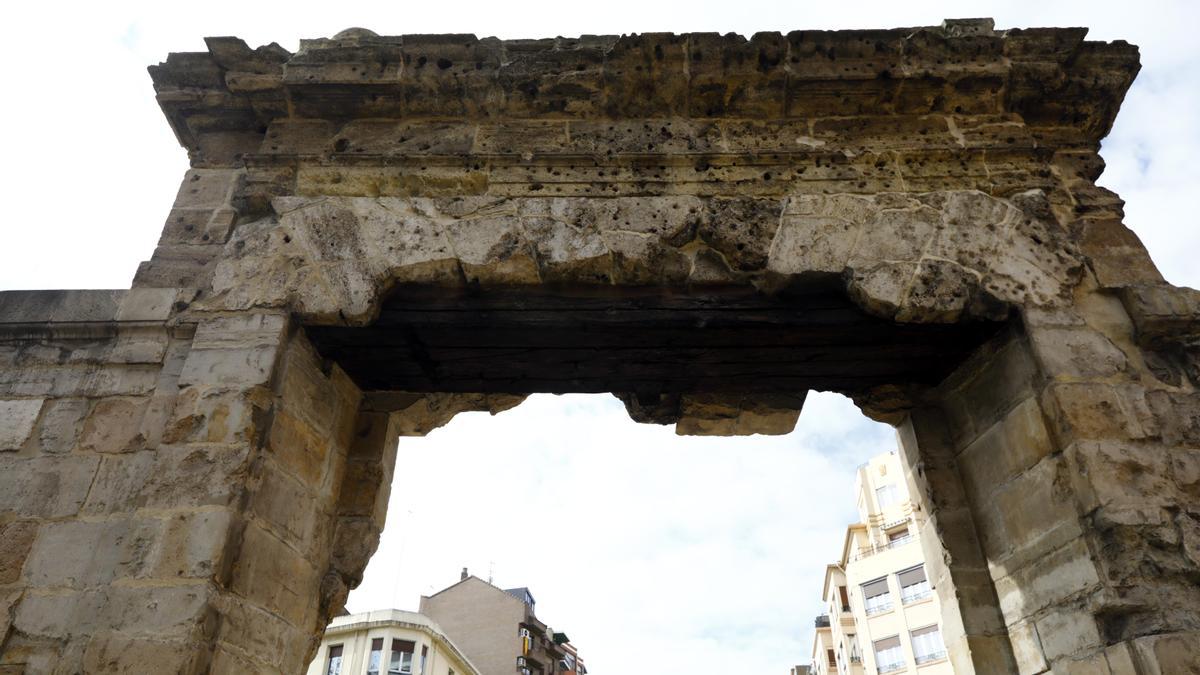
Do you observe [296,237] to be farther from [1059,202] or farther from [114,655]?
[1059,202]

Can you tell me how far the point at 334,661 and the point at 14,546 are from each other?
2275 cm

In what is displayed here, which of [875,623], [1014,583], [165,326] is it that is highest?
[875,623]

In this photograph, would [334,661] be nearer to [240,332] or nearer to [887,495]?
[887,495]

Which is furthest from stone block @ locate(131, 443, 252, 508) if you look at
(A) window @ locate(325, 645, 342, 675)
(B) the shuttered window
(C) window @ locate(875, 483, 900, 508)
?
(C) window @ locate(875, 483, 900, 508)

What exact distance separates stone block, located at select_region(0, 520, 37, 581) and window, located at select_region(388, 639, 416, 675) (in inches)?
835

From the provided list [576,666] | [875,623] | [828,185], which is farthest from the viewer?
[576,666]

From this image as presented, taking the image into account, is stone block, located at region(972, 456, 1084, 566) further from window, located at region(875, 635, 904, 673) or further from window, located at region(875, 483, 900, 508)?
window, located at region(875, 483, 900, 508)

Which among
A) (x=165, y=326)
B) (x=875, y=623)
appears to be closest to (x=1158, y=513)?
(x=165, y=326)

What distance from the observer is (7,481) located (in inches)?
108

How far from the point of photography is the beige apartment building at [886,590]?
23.8 metres

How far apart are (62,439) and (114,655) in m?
0.97

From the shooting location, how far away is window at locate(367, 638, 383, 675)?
2155 centimetres

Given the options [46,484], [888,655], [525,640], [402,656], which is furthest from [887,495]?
[46,484]

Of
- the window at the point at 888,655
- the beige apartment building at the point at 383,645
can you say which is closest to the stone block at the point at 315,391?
the beige apartment building at the point at 383,645
